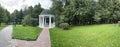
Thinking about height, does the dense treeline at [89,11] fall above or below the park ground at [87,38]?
above

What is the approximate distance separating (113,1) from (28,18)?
15.7 metres

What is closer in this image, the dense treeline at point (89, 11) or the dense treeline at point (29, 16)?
the dense treeline at point (89, 11)

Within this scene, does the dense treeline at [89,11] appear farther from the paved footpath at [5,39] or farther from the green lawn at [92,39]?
the paved footpath at [5,39]

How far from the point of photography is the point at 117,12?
30.9 meters

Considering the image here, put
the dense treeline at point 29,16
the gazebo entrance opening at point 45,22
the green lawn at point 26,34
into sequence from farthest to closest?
the dense treeline at point 29,16 → the gazebo entrance opening at point 45,22 → the green lawn at point 26,34

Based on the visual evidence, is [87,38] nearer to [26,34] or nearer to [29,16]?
[26,34]

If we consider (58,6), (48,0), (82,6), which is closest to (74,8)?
(82,6)

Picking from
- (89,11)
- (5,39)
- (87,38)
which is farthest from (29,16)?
(87,38)

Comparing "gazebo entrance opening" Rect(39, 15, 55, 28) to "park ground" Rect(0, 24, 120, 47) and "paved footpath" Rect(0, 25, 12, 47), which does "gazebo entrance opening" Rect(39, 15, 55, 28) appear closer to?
"park ground" Rect(0, 24, 120, 47)

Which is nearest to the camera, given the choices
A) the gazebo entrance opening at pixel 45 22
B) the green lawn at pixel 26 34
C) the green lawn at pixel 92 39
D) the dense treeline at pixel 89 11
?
the green lawn at pixel 92 39

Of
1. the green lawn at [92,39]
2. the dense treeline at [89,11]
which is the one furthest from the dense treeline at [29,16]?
the green lawn at [92,39]

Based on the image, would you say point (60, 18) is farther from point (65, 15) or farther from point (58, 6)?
point (58, 6)

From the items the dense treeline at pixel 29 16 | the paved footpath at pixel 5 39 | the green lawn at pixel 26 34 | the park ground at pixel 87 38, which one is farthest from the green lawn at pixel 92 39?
the dense treeline at pixel 29 16

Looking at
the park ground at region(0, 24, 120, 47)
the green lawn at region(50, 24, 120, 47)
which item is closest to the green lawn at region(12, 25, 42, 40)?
the park ground at region(0, 24, 120, 47)
